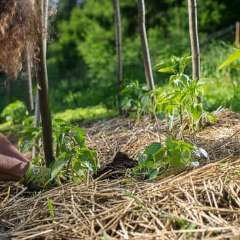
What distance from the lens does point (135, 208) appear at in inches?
104

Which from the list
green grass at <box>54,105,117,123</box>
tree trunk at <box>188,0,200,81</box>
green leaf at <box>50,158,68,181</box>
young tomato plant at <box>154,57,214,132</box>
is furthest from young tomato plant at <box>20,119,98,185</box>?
green grass at <box>54,105,117,123</box>

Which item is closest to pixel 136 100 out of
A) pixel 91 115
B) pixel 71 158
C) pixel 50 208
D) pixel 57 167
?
pixel 91 115

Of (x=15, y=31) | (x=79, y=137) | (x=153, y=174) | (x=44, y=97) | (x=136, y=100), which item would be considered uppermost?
(x=15, y=31)

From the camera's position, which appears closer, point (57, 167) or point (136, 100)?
point (57, 167)

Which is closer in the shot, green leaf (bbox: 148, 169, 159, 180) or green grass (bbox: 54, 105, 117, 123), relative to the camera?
green leaf (bbox: 148, 169, 159, 180)

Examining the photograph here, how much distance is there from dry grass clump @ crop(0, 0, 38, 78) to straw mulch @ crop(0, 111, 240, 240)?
23.9 inches

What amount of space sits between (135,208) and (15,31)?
1.07 m

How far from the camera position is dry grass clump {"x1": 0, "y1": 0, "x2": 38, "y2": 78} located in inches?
120

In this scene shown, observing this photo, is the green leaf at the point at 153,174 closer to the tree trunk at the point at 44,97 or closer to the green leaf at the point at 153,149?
the green leaf at the point at 153,149

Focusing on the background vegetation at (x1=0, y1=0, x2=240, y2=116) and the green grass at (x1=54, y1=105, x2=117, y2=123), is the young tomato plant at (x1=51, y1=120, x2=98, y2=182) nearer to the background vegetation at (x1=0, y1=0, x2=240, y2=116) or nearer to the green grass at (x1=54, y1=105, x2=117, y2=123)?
the green grass at (x1=54, y1=105, x2=117, y2=123)

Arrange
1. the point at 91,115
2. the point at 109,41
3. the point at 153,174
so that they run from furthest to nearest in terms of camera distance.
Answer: the point at 109,41 → the point at 91,115 → the point at 153,174

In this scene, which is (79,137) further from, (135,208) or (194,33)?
(194,33)

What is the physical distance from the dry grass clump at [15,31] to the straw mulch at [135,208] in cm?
61

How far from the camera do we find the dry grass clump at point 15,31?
3045 millimetres
